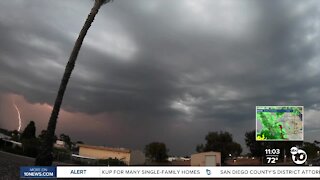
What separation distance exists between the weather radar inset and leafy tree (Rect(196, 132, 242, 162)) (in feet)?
165

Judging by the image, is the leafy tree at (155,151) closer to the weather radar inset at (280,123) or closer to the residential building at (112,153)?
the residential building at (112,153)

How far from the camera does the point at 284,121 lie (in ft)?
105

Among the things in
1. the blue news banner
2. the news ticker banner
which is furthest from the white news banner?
the blue news banner

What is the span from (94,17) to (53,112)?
7810 mm

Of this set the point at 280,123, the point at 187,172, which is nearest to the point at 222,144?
the point at 280,123

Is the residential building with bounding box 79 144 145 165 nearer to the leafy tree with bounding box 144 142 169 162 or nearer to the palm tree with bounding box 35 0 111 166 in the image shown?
the leafy tree with bounding box 144 142 169 162

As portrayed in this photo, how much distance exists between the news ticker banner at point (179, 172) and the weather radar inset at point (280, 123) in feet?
30.6

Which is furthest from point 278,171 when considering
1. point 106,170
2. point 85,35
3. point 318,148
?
point 318,148

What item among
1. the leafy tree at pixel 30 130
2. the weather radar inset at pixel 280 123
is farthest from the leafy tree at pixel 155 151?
the weather radar inset at pixel 280 123

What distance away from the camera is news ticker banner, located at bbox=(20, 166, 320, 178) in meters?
22.7

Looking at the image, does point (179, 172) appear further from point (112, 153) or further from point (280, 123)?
point (112, 153)

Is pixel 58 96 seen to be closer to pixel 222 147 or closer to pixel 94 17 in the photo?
pixel 94 17

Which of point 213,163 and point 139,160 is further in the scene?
point 139,160

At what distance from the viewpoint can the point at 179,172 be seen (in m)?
23.1
